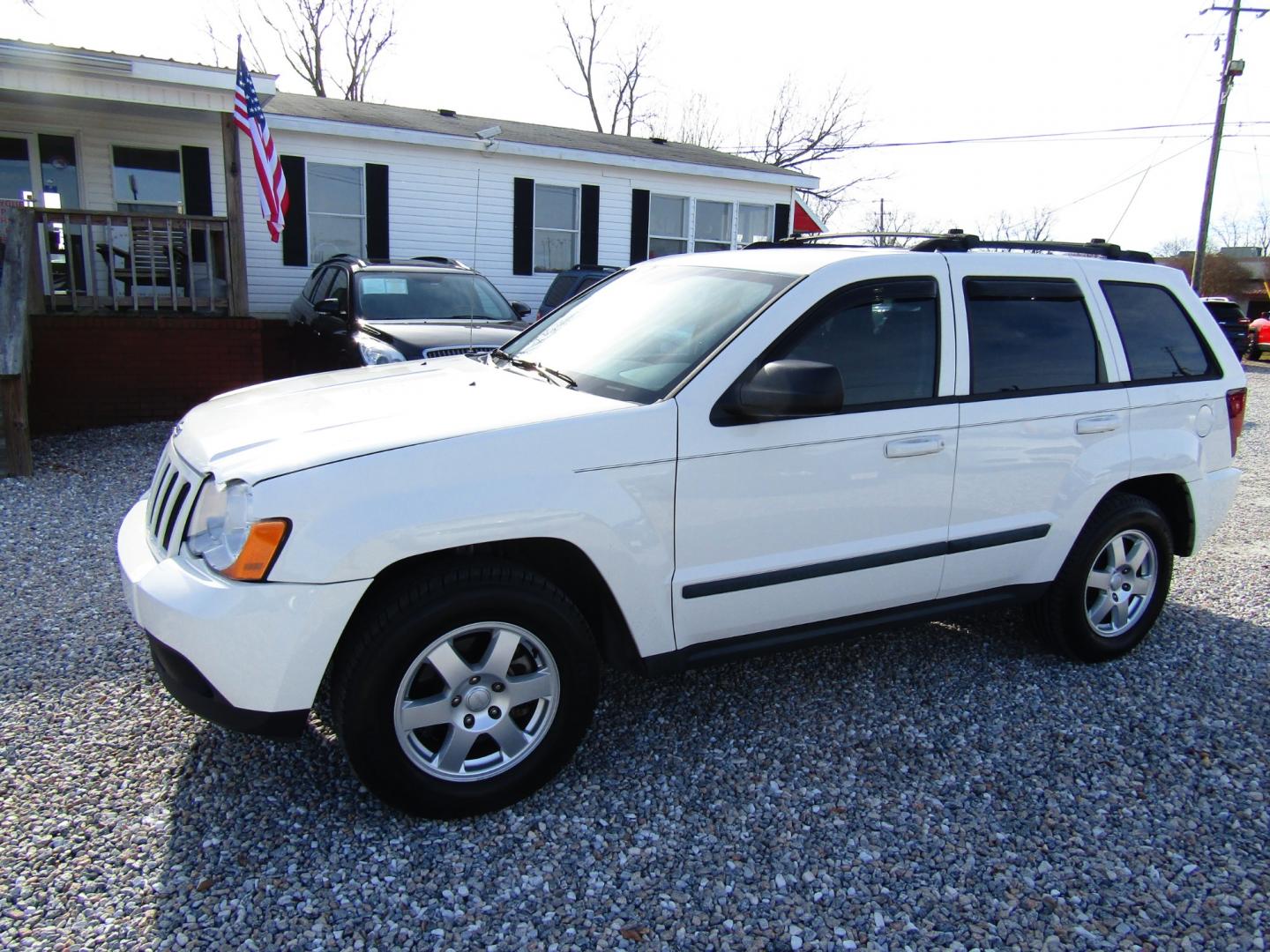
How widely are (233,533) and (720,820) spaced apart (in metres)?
1.74

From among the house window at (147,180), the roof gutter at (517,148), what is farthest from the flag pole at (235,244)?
the house window at (147,180)

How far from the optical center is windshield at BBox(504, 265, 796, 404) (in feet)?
10.7

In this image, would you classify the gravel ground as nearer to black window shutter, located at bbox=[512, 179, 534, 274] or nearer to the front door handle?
the front door handle

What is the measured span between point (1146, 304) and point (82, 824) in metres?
4.66

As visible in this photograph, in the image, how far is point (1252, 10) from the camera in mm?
23297

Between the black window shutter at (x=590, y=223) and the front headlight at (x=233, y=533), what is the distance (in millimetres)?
12819

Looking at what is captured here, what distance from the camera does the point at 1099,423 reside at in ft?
12.9

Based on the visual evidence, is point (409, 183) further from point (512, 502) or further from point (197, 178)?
A: point (512, 502)

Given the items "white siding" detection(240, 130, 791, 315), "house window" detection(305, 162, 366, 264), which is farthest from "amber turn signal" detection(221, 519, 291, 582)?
"house window" detection(305, 162, 366, 264)

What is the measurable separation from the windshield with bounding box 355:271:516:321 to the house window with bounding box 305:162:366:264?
194 inches

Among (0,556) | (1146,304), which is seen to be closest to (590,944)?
(1146,304)

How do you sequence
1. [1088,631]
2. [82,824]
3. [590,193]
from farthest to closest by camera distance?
[590,193] < [1088,631] < [82,824]

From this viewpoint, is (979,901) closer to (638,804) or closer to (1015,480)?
(638,804)

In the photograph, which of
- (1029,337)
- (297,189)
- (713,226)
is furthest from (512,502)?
(713,226)
